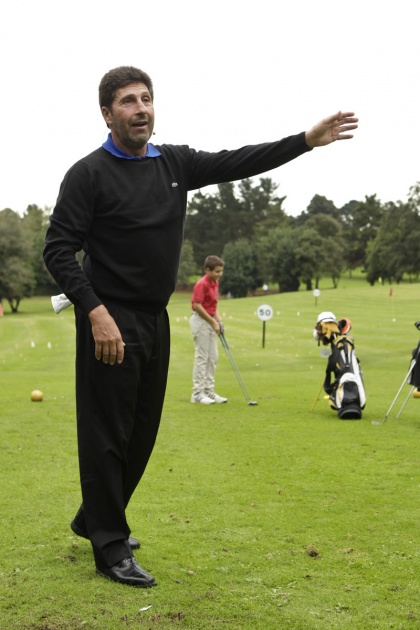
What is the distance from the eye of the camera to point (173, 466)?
8.43m

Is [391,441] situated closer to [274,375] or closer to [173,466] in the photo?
[173,466]

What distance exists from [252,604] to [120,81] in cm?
288

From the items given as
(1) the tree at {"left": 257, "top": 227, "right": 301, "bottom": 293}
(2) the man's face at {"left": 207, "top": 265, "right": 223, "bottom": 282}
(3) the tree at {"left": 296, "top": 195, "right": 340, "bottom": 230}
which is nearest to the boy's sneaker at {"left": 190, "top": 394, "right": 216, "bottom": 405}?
(2) the man's face at {"left": 207, "top": 265, "right": 223, "bottom": 282}

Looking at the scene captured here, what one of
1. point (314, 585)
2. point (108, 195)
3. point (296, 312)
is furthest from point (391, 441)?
point (296, 312)

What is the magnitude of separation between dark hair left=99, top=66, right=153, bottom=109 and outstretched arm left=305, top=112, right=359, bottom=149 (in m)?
0.95

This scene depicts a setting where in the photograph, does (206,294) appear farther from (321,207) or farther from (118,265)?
(321,207)

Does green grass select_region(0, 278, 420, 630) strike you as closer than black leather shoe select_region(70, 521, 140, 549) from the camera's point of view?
Yes

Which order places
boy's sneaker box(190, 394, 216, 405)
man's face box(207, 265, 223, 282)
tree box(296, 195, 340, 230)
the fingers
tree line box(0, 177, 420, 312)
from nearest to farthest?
the fingers < man's face box(207, 265, 223, 282) < boy's sneaker box(190, 394, 216, 405) < tree line box(0, 177, 420, 312) < tree box(296, 195, 340, 230)

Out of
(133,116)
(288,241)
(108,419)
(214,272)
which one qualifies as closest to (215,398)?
(214,272)

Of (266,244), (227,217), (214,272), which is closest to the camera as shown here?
(214,272)

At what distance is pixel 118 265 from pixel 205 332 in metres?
9.70

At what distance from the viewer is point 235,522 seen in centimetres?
618

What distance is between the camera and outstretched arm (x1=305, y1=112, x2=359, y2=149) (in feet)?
16.2

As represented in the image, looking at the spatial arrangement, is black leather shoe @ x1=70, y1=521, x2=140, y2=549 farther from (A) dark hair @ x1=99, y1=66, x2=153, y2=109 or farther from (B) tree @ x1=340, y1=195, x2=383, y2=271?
(B) tree @ x1=340, y1=195, x2=383, y2=271
